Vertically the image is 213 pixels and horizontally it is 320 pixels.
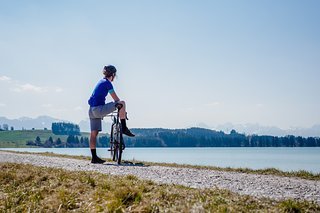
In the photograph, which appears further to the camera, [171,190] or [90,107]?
[90,107]

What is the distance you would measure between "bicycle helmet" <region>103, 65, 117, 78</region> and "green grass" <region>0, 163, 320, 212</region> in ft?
18.9

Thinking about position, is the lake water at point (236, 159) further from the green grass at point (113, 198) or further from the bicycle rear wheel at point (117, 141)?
the green grass at point (113, 198)

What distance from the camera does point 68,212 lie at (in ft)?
23.6

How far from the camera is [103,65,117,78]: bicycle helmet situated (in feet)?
47.8

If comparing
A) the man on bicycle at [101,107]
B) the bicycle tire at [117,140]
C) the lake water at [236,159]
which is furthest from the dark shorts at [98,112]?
the lake water at [236,159]

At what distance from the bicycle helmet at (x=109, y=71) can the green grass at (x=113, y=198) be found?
5.75 meters

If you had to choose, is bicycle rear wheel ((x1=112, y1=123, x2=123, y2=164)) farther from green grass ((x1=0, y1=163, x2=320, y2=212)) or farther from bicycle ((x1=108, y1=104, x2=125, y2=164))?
green grass ((x1=0, y1=163, x2=320, y2=212))

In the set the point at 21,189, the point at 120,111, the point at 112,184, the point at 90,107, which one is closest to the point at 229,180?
the point at 112,184

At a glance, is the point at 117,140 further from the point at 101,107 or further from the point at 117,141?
the point at 101,107

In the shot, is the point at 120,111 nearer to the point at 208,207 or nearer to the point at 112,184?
the point at 112,184

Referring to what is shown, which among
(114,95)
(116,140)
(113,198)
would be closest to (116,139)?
(116,140)

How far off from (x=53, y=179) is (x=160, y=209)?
4266mm

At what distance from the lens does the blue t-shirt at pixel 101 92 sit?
1416 cm

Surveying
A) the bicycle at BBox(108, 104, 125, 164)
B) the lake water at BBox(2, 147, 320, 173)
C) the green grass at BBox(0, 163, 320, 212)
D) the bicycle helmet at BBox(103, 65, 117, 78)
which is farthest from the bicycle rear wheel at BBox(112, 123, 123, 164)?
the lake water at BBox(2, 147, 320, 173)
